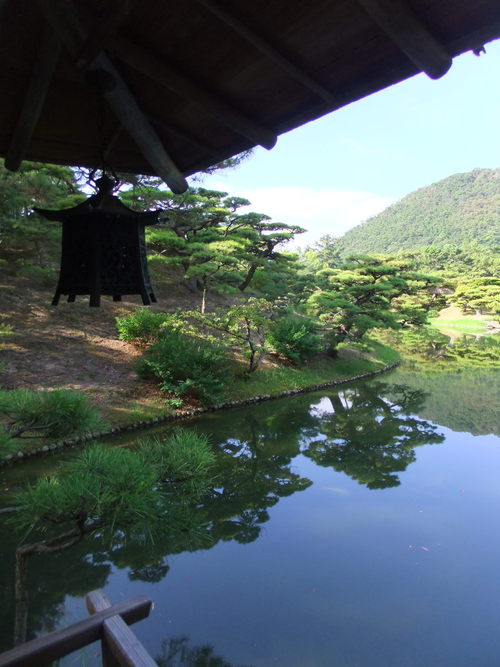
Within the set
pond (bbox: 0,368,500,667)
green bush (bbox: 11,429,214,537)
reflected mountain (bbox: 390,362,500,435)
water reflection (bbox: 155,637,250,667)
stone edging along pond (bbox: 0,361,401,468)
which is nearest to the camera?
green bush (bbox: 11,429,214,537)

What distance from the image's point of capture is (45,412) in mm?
2732

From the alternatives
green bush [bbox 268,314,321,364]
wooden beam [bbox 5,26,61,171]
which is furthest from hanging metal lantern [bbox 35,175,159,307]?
green bush [bbox 268,314,321,364]

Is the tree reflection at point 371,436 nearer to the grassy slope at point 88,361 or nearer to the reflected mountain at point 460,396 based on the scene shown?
the reflected mountain at point 460,396

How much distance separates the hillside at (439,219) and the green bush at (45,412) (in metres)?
53.3

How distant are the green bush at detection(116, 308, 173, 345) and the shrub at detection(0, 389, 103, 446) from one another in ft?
19.0

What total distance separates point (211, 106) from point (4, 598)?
11.5 feet

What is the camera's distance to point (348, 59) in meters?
1.19

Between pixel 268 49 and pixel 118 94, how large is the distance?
53cm

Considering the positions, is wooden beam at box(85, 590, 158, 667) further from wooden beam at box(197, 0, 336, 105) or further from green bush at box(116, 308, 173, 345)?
green bush at box(116, 308, 173, 345)

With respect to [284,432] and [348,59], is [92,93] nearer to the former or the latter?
[348,59]

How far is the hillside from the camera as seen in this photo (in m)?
54.0

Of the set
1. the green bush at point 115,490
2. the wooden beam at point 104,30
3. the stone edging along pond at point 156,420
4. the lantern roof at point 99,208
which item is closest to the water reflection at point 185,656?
the green bush at point 115,490

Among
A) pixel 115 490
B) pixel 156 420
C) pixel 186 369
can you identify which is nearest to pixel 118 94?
pixel 115 490

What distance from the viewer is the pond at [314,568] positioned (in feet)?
Result: 8.91
